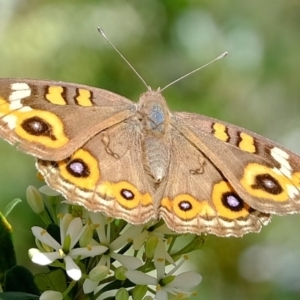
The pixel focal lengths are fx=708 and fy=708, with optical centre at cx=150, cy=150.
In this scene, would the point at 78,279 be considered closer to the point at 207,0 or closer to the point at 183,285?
the point at 183,285

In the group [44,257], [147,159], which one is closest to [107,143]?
[147,159]

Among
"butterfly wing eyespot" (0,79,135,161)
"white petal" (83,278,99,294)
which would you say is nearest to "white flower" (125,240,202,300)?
"white petal" (83,278,99,294)

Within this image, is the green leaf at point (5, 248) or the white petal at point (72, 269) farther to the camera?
the green leaf at point (5, 248)

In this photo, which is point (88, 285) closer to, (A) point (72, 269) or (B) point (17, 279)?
(A) point (72, 269)

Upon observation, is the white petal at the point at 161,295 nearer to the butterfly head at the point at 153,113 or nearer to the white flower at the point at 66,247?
the white flower at the point at 66,247

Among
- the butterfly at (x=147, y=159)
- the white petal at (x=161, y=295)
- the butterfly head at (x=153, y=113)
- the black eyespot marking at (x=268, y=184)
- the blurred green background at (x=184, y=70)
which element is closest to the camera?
the butterfly at (x=147, y=159)

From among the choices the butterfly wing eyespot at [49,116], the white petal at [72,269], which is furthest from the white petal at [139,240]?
the butterfly wing eyespot at [49,116]

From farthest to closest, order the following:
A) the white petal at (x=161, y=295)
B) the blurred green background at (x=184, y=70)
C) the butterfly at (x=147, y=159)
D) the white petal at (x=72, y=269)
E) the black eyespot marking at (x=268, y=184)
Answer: the blurred green background at (x=184, y=70), the black eyespot marking at (x=268, y=184), the white petal at (x=161, y=295), the butterfly at (x=147, y=159), the white petal at (x=72, y=269)

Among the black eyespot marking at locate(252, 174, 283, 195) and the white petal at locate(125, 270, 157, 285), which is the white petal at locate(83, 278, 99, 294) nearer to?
the white petal at locate(125, 270, 157, 285)
